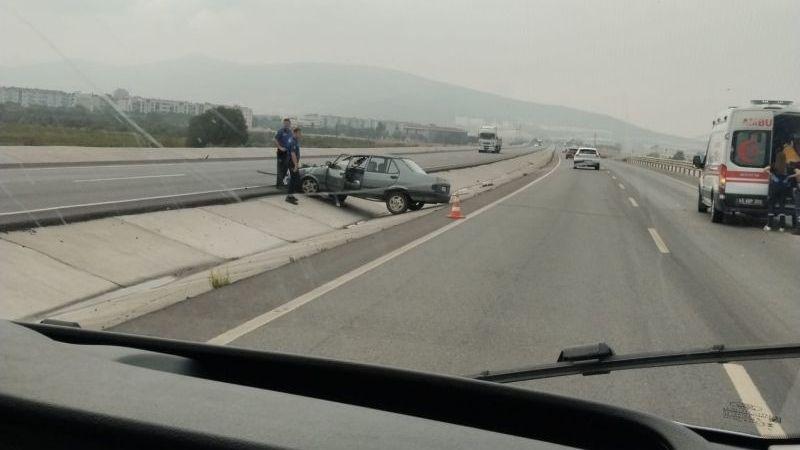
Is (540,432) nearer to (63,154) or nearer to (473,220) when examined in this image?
(473,220)

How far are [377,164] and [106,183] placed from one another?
7.24 meters

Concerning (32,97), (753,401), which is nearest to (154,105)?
(32,97)

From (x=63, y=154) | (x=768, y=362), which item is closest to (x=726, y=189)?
(x=768, y=362)

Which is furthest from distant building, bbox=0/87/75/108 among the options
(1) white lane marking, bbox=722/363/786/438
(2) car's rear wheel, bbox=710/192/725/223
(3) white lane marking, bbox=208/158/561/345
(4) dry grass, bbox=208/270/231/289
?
(2) car's rear wheel, bbox=710/192/725/223

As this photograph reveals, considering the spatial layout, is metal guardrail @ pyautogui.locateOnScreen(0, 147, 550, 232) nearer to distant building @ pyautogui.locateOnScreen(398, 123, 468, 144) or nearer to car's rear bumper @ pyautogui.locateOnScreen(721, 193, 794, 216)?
car's rear bumper @ pyautogui.locateOnScreen(721, 193, 794, 216)

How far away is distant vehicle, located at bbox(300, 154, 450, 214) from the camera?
882 inches

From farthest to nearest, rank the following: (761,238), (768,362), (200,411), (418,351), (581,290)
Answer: (761,238), (581,290), (418,351), (768,362), (200,411)

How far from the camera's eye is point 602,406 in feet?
7.08

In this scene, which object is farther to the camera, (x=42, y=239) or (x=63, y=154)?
(x=63, y=154)

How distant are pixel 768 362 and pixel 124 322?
5.64 m

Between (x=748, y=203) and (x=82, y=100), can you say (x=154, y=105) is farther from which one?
(x=748, y=203)

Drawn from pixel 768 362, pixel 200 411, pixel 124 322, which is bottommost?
pixel 124 322

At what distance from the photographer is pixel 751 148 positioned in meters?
19.4

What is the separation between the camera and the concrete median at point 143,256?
28.3 ft
